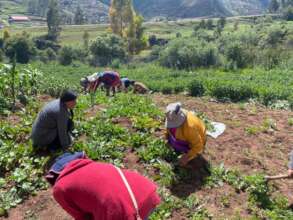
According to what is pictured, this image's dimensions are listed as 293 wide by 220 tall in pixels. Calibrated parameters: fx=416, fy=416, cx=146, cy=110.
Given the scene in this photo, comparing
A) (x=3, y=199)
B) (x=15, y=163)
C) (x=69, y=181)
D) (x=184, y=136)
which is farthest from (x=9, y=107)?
(x=69, y=181)

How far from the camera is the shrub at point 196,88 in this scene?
14.2 m

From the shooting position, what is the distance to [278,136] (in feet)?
28.3

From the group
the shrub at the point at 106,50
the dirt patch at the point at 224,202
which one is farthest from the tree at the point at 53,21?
the dirt patch at the point at 224,202

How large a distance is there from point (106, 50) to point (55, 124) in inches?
1897

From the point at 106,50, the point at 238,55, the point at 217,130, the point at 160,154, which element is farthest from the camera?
the point at 106,50

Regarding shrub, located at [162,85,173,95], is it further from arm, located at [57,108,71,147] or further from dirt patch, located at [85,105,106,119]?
arm, located at [57,108,71,147]

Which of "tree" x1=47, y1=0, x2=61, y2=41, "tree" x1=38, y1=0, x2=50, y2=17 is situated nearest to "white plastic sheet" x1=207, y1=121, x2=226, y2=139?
"tree" x1=47, y1=0, x2=61, y2=41

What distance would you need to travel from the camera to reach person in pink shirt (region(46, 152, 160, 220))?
11.1 ft

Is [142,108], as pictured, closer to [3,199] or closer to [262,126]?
[262,126]

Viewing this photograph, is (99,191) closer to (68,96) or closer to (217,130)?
(68,96)

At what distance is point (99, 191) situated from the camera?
3418 millimetres

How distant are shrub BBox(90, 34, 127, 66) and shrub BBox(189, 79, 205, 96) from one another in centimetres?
4049

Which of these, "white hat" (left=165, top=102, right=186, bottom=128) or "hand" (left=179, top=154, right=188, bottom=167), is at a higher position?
"white hat" (left=165, top=102, right=186, bottom=128)

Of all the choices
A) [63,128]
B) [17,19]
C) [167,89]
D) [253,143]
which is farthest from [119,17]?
[17,19]
